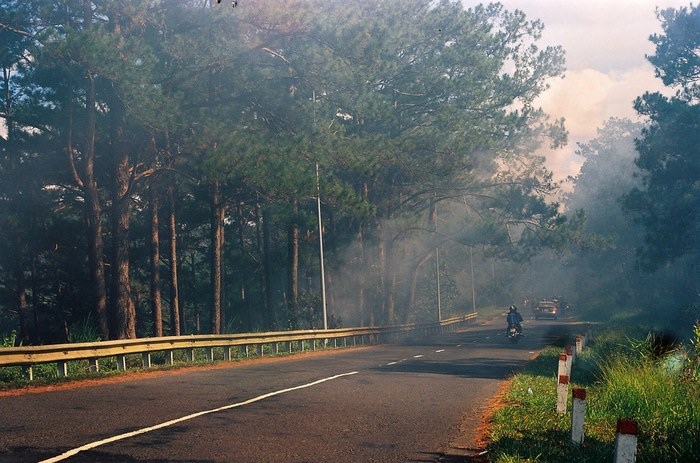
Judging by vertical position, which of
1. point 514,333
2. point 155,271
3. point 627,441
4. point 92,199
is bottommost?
point 514,333

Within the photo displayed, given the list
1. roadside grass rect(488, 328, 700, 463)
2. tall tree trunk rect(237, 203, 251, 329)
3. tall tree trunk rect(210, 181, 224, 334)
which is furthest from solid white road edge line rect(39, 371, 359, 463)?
tall tree trunk rect(237, 203, 251, 329)

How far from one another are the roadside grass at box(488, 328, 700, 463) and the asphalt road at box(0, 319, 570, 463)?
1.97 ft

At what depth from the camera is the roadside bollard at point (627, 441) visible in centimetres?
728

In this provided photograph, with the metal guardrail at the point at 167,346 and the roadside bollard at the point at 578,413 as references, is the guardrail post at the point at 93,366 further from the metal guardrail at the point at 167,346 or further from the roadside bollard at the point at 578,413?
the roadside bollard at the point at 578,413

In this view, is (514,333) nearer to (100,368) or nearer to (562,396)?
(100,368)

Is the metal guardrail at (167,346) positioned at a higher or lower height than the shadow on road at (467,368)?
higher

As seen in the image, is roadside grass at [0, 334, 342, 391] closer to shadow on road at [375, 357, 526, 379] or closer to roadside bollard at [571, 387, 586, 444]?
shadow on road at [375, 357, 526, 379]

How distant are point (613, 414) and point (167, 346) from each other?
14394 mm

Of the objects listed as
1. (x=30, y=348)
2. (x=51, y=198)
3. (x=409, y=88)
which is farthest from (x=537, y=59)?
(x=30, y=348)

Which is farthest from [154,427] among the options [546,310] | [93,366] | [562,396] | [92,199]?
[546,310]

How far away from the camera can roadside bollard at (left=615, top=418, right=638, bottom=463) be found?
23.9 ft

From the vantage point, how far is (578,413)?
439 inches

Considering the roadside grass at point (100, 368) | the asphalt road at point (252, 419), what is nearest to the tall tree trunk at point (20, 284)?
the roadside grass at point (100, 368)

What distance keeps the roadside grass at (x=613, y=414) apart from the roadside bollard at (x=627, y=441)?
268 centimetres
